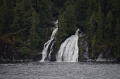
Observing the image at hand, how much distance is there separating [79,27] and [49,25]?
33.7 feet

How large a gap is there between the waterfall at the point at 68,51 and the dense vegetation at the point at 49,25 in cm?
209

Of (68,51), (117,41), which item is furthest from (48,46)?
(117,41)

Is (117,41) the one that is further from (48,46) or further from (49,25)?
(49,25)

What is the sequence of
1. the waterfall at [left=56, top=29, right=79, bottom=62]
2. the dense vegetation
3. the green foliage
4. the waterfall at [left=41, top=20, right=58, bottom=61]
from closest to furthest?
the waterfall at [left=56, top=29, right=79, bottom=62]
the waterfall at [left=41, top=20, right=58, bottom=61]
the green foliage
the dense vegetation

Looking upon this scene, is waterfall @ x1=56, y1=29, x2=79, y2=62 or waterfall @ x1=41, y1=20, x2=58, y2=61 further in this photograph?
waterfall @ x1=41, y1=20, x2=58, y2=61

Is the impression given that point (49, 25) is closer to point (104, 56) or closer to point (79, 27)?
point (79, 27)

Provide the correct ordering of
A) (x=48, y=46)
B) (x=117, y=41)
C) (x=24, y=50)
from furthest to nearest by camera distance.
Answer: (x=48, y=46), (x=24, y=50), (x=117, y=41)

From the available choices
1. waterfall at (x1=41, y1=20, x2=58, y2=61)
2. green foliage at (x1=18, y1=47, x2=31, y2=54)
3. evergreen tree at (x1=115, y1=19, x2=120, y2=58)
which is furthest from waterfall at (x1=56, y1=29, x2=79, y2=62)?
evergreen tree at (x1=115, y1=19, x2=120, y2=58)

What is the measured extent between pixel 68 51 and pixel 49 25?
55.9ft

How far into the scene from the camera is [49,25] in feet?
419

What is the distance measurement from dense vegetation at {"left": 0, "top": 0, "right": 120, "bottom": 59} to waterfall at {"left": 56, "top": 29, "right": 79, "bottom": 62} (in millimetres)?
2093

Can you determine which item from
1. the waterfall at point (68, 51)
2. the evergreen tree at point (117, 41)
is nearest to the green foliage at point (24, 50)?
the waterfall at point (68, 51)

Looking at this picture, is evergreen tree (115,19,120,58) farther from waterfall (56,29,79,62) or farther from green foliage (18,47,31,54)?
green foliage (18,47,31,54)

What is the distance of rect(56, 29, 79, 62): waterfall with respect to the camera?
113 metres
